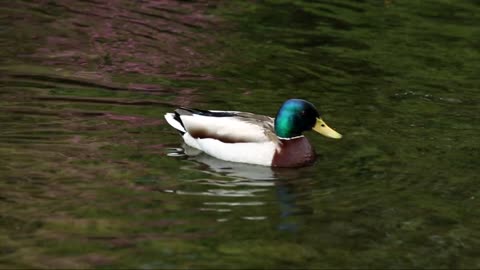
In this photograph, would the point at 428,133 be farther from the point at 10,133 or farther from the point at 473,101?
the point at 10,133

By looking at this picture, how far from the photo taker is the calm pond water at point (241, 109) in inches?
432

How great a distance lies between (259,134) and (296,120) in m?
0.42

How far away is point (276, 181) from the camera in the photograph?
13016 mm

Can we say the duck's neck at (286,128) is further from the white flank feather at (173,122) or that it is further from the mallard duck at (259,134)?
the white flank feather at (173,122)

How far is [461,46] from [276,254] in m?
9.89

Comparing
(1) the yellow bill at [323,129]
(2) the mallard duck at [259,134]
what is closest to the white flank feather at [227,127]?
(2) the mallard duck at [259,134]

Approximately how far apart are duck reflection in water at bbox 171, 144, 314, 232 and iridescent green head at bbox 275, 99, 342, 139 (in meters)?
0.46

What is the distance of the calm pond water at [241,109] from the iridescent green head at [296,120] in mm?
376

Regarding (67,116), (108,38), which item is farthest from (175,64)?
(67,116)

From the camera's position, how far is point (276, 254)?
10.7 meters

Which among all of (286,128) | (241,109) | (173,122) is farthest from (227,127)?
(241,109)

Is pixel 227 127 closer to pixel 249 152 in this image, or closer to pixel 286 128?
pixel 249 152

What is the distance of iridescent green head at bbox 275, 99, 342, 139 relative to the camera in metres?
13.7

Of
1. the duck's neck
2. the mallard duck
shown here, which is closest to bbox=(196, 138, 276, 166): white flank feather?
the mallard duck
